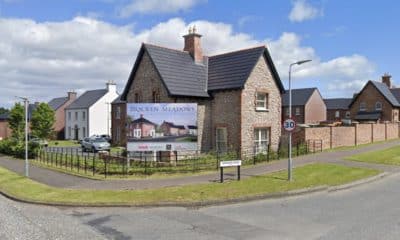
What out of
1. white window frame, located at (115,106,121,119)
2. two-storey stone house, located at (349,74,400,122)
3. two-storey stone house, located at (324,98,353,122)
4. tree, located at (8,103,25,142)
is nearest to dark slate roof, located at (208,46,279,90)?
tree, located at (8,103,25,142)

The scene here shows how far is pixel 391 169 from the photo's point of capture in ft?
71.7

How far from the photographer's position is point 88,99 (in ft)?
226

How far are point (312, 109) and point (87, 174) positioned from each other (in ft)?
185

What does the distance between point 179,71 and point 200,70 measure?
7.08 feet

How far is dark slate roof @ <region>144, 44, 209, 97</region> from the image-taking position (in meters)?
26.5

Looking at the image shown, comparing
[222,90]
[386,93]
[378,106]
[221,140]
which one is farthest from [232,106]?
[386,93]

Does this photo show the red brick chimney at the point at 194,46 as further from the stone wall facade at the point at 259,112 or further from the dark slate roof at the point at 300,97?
the dark slate roof at the point at 300,97

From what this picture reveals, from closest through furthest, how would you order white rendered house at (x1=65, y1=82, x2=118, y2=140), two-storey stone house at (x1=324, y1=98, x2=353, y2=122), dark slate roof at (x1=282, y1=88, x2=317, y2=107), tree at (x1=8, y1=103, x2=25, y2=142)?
1. tree at (x1=8, y1=103, x2=25, y2=142)
2. white rendered house at (x1=65, y1=82, x2=118, y2=140)
3. dark slate roof at (x1=282, y1=88, x2=317, y2=107)
4. two-storey stone house at (x1=324, y1=98, x2=353, y2=122)

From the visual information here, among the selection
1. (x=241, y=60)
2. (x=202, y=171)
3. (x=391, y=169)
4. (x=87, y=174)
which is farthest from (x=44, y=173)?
(x=391, y=169)

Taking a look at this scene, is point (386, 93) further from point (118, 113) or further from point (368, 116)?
point (118, 113)

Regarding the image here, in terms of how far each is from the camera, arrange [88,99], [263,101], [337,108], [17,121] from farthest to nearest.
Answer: [337,108] < [88,99] < [17,121] < [263,101]

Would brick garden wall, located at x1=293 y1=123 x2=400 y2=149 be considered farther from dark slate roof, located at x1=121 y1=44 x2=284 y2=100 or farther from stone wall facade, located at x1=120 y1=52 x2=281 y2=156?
dark slate roof, located at x1=121 y1=44 x2=284 y2=100

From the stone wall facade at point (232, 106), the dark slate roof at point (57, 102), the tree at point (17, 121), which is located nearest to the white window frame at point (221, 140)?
the stone wall facade at point (232, 106)

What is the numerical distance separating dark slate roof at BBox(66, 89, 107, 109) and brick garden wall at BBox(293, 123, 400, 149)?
44.0 meters
